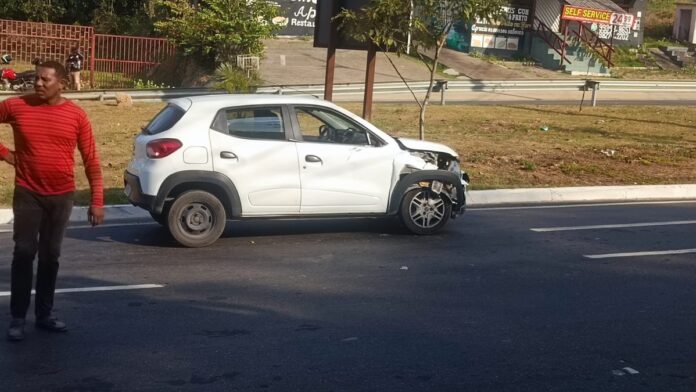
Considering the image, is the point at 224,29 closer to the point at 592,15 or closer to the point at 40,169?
the point at 592,15

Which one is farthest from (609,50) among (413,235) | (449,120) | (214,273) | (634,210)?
(214,273)

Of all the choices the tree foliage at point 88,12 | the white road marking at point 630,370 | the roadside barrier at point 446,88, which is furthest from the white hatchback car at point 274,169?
the tree foliage at point 88,12

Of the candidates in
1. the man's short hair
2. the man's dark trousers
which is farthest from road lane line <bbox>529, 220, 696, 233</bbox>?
the man's short hair

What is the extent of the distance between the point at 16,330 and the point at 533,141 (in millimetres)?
15016

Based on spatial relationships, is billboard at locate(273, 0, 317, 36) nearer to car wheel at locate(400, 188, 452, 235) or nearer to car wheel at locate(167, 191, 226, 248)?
car wheel at locate(400, 188, 452, 235)

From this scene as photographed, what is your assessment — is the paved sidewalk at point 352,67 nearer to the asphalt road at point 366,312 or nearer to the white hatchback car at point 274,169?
the white hatchback car at point 274,169

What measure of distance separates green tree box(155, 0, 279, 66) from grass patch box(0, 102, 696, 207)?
7510 millimetres

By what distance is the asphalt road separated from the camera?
6.13 metres

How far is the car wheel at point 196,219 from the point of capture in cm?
1014

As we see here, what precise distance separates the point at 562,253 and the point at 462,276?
174 cm

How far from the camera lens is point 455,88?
32969mm

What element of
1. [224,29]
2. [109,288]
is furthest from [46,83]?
[224,29]

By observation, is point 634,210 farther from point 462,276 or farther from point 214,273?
point 214,273

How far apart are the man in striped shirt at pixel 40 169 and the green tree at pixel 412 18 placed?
29.4ft
